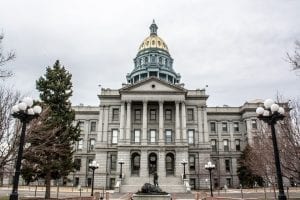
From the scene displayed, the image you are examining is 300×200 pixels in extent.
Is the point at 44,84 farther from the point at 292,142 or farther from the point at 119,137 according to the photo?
the point at 119,137

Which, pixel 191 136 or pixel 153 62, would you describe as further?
pixel 153 62

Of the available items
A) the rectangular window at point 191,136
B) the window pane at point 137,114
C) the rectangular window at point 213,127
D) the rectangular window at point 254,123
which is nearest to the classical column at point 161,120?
the window pane at point 137,114

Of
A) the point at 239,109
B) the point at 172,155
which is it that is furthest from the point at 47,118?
the point at 239,109

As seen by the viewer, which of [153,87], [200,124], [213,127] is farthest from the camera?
[213,127]

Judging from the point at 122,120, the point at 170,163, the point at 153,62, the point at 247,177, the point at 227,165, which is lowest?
the point at 247,177

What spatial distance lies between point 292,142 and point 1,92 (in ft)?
72.3

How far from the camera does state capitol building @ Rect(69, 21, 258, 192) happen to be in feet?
166

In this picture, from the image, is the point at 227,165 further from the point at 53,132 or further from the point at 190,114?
the point at 53,132

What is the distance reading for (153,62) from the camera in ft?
245

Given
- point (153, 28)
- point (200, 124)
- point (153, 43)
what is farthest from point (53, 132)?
point (153, 28)

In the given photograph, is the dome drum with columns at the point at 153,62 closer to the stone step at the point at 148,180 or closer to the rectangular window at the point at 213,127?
the rectangular window at the point at 213,127

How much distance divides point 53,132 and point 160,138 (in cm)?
3042

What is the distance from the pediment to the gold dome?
26.2 meters

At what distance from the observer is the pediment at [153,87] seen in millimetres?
54031
